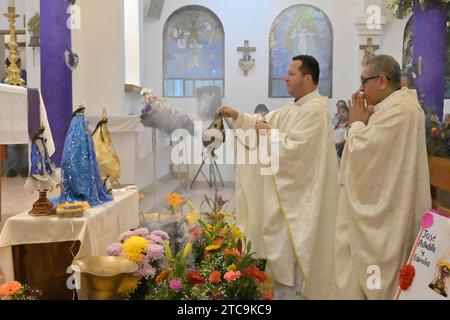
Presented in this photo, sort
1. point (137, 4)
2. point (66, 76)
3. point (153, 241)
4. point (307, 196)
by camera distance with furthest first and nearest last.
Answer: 1. point (137, 4)
2. point (66, 76)
3. point (307, 196)
4. point (153, 241)

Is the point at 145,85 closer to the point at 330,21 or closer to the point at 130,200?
the point at 330,21

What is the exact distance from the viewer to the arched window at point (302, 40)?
34.2 ft

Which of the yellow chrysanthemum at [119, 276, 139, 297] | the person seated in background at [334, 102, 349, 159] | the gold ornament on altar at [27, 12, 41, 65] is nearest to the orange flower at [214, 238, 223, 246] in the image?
the yellow chrysanthemum at [119, 276, 139, 297]

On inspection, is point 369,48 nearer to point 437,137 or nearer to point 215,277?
point 437,137

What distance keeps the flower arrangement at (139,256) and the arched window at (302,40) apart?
8.02m

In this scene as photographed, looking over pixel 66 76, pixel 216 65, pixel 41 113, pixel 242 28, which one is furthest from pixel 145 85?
pixel 41 113

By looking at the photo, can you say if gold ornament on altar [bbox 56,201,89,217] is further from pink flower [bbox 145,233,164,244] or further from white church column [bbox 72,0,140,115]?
white church column [bbox 72,0,140,115]

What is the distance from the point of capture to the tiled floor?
627 cm

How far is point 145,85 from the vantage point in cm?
1059

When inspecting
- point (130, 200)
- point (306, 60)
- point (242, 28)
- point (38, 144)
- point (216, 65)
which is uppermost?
point (242, 28)

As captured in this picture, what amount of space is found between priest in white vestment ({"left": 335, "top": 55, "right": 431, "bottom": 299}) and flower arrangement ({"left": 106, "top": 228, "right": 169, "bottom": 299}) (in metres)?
1.14

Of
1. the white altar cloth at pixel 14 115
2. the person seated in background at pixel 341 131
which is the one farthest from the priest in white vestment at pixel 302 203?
the person seated in background at pixel 341 131

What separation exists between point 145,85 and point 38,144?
7607 millimetres

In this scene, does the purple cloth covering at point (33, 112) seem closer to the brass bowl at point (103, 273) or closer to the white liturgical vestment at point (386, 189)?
the brass bowl at point (103, 273)
